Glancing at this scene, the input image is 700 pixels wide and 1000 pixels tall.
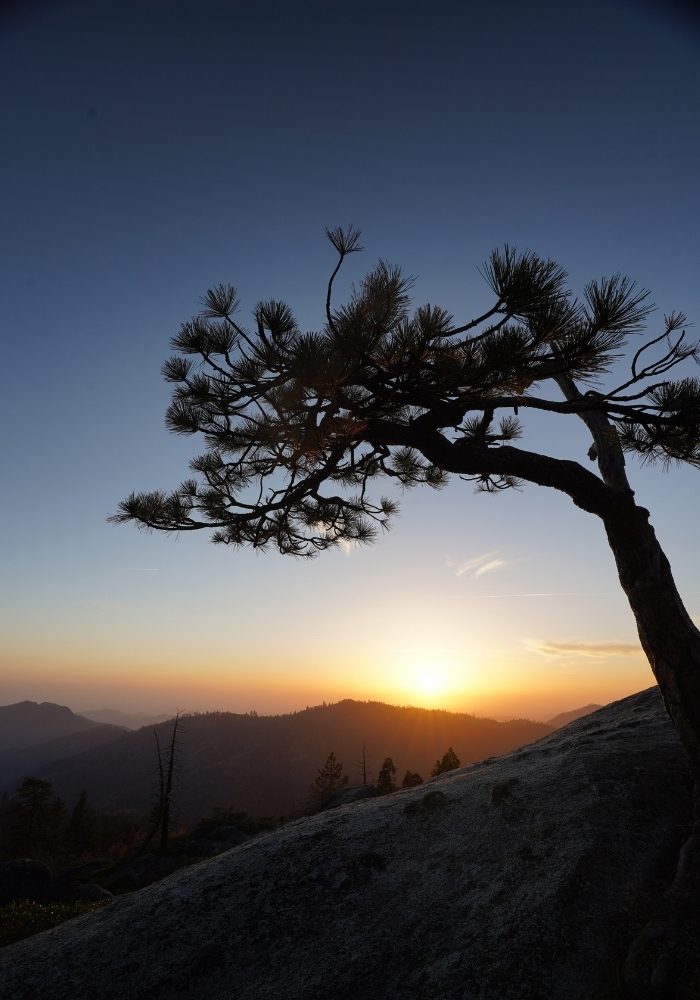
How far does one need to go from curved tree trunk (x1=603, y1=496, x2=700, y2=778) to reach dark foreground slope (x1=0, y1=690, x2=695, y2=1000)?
958 millimetres

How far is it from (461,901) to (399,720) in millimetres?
213326

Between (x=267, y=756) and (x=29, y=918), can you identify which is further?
(x=267, y=756)

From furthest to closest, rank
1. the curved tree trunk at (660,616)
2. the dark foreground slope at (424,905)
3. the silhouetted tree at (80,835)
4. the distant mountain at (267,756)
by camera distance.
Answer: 1. the distant mountain at (267,756)
2. the silhouetted tree at (80,835)
3. the curved tree trunk at (660,616)
4. the dark foreground slope at (424,905)

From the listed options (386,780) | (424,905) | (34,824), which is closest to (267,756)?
(34,824)

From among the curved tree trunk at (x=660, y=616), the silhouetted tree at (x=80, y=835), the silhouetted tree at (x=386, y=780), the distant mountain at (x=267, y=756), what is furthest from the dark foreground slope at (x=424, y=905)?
the distant mountain at (x=267, y=756)

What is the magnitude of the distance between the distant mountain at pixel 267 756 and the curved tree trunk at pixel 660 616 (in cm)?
12558

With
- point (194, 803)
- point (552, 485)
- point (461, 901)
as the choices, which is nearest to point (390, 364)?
point (552, 485)

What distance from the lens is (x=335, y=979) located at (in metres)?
3.92

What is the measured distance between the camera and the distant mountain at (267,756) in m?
129

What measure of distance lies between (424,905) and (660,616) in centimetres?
396

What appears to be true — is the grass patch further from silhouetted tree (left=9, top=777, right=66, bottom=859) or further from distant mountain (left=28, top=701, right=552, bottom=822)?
distant mountain (left=28, top=701, right=552, bottom=822)

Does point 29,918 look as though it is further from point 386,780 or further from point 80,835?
point 80,835

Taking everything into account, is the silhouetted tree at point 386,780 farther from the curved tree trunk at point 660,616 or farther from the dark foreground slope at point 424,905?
the curved tree trunk at point 660,616

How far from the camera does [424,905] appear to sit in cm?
452
